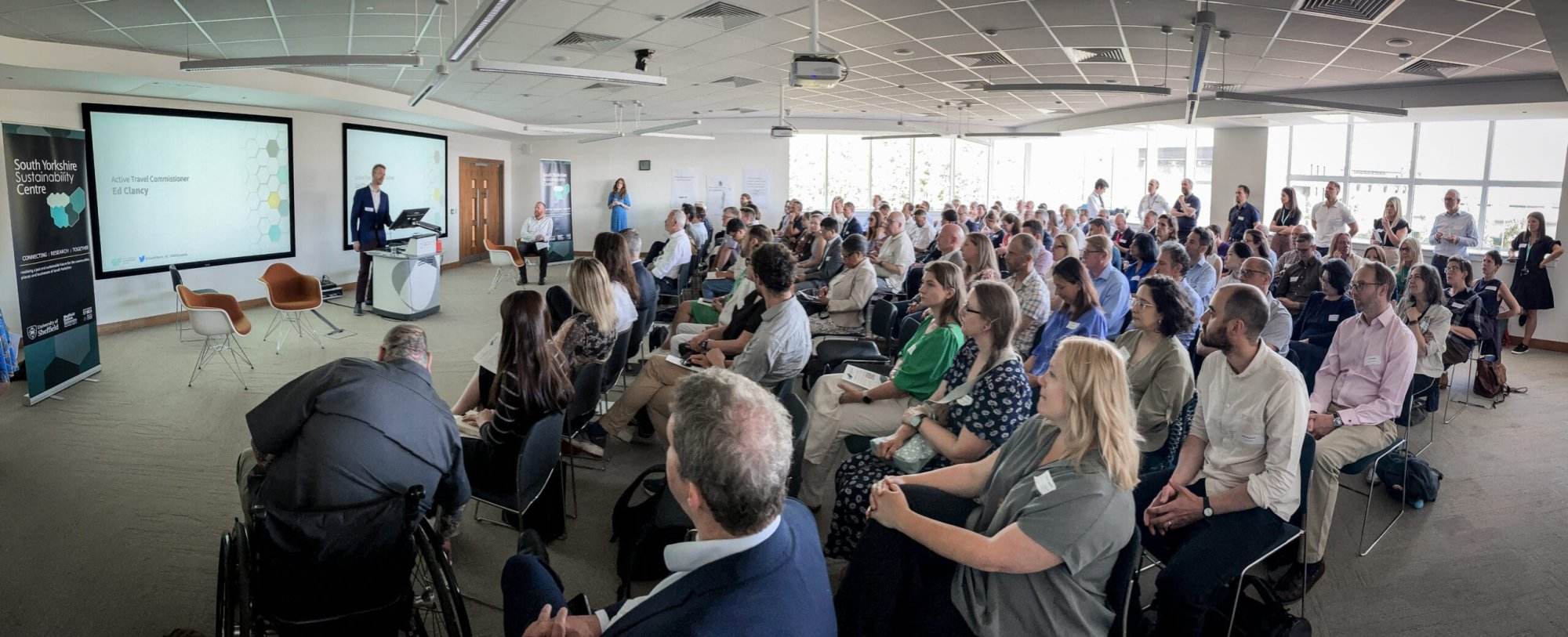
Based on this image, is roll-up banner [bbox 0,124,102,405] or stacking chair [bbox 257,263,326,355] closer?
roll-up banner [bbox 0,124,102,405]

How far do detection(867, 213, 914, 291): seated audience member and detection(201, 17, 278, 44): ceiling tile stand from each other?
5484 millimetres

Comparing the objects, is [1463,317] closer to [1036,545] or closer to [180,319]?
[1036,545]

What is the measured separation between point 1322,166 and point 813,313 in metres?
9.92

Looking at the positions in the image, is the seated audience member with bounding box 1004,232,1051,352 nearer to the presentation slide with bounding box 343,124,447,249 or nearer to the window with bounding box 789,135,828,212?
the presentation slide with bounding box 343,124,447,249

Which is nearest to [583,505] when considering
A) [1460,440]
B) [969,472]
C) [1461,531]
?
[969,472]

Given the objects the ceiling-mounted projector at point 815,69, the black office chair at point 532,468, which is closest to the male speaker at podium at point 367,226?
the ceiling-mounted projector at point 815,69

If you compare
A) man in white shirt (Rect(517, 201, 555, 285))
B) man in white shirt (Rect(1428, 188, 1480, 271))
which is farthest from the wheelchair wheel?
man in white shirt (Rect(517, 201, 555, 285))

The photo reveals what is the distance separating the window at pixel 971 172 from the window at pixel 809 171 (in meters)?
3.01

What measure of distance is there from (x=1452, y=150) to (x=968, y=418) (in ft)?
39.0

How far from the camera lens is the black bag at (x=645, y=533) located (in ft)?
9.62

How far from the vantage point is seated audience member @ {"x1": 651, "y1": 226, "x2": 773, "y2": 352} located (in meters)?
5.57

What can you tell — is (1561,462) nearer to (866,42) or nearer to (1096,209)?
(866,42)

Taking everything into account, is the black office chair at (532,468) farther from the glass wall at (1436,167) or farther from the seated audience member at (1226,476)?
the glass wall at (1436,167)

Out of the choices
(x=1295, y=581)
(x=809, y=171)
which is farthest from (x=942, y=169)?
(x=1295, y=581)
